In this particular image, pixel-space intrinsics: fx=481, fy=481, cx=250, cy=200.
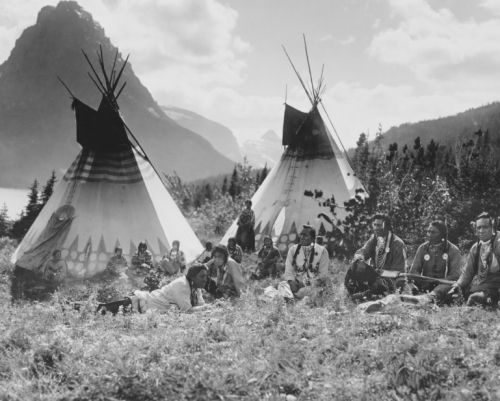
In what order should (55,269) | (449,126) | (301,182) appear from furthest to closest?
(449,126)
(301,182)
(55,269)

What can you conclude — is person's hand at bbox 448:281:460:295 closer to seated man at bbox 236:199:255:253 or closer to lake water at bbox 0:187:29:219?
seated man at bbox 236:199:255:253

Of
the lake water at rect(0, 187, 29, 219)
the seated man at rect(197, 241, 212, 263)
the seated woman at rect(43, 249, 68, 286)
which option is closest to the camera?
the seated woman at rect(43, 249, 68, 286)

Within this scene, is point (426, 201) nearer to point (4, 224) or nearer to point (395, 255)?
point (395, 255)

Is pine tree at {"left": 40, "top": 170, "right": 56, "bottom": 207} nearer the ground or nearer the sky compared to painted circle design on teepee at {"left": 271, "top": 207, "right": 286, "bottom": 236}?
nearer the sky

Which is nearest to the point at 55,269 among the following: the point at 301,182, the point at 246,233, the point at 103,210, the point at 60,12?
the point at 103,210

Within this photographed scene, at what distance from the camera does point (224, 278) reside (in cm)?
751

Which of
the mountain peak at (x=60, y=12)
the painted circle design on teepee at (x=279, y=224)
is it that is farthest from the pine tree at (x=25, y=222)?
the mountain peak at (x=60, y=12)

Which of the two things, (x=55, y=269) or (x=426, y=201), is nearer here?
(x=55, y=269)

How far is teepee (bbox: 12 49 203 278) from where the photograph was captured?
10148mm

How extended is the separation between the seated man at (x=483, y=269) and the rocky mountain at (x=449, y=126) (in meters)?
38.6

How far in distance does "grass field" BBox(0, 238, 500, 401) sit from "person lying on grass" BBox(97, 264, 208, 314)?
0.72 meters

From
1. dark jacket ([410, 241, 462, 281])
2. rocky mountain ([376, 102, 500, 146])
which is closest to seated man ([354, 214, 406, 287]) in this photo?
dark jacket ([410, 241, 462, 281])

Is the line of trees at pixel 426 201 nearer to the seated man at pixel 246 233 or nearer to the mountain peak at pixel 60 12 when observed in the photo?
the seated man at pixel 246 233

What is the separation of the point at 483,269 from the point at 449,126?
1936 inches
